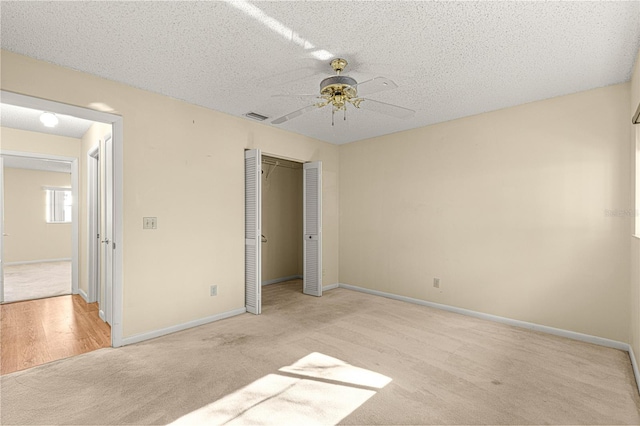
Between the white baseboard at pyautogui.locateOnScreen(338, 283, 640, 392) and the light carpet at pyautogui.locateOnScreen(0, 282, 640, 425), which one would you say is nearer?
the light carpet at pyautogui.locateOnScreen(0, 282, 640, 425)

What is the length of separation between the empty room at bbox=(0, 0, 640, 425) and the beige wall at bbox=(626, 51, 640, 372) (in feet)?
0.15

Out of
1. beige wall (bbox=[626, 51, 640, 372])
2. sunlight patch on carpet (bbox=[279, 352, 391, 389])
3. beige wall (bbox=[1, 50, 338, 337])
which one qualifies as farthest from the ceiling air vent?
beige wall (bbox=[626, 51, 640, 372])

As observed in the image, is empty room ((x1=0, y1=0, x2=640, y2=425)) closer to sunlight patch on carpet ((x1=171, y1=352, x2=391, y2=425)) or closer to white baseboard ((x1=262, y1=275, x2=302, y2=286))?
sunlight patch on carpet ((x1=171, y1=352, x2=391, y2=425))

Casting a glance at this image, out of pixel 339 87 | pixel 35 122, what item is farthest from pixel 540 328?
pixel 35 122

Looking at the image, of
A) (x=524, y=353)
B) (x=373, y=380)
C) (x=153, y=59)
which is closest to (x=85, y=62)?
(x=153, y=59)

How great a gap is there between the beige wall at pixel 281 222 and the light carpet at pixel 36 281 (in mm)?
3306

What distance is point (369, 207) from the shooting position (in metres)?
5.00

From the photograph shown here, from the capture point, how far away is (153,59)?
2494 millimetres

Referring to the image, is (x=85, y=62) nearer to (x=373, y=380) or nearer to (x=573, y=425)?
(x=373, y=380)

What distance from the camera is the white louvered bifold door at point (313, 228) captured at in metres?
4.75

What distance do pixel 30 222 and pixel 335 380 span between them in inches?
372

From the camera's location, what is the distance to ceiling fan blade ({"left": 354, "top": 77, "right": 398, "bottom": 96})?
7.25 feet

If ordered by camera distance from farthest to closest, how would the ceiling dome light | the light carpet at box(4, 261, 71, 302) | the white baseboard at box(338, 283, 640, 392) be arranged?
1. the light carpet at box(4, 261, 71, 302)
2. the ceiling dome light
3. the white baseboard at box(338, 283, 640, 392)

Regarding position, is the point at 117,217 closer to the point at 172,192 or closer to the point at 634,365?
the point at 172,192
